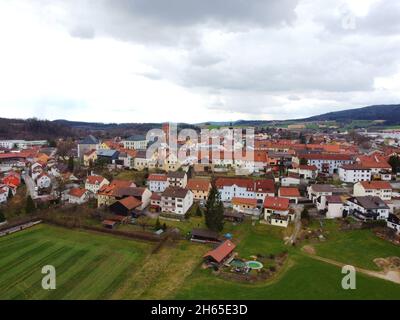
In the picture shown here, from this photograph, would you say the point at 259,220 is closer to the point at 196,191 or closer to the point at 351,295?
the point at 196,191

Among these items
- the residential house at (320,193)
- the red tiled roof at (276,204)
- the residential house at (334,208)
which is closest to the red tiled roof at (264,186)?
the red tiled roof at (276,204)

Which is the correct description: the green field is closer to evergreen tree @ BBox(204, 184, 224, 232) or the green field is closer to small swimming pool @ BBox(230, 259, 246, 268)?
small swimming pool @ BBox(230, 259, 246, 268)

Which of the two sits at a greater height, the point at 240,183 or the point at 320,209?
the point at 240,183

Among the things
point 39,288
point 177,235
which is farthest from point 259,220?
point 39,288

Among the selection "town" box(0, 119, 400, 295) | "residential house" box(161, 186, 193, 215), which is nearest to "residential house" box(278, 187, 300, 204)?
"town" box(0, 119, 400, 295)

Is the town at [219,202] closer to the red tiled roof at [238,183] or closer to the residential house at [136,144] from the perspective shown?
the red tiled roof at [238,183]
